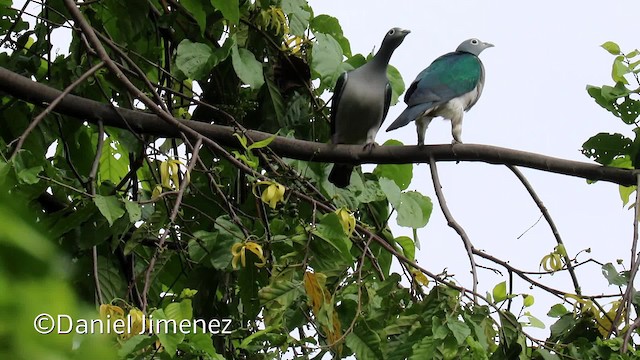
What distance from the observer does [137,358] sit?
5.18 ft

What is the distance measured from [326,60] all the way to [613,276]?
4.78 ft

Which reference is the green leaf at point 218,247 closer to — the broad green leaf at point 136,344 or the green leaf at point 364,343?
the green leaf at point 364,343

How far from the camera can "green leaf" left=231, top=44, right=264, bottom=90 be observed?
3092 millimetres

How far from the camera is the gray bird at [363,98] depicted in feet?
13.2

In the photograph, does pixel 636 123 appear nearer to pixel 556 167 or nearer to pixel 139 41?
pixel 556 167

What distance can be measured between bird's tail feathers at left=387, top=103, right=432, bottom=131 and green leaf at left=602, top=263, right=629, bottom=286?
120cm

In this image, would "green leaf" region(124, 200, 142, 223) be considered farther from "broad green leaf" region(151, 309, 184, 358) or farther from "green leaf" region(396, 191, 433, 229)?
"green leaf" region(396, 191, 433, 229)

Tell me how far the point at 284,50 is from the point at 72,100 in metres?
0.93

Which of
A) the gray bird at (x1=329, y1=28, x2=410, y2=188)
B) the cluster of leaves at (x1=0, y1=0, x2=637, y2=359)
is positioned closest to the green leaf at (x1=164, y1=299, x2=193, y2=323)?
the cluster of leaves at (x1=0, y1=0, x2=637, y2=359)

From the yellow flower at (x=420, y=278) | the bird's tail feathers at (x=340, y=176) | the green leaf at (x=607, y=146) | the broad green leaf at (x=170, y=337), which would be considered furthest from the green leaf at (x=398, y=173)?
the broad green leaf at (x=170, y=337)

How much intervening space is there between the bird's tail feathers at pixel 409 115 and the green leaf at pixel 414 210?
1.22 ft

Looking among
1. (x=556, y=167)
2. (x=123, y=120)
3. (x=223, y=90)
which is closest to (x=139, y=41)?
(x=223, y=90)

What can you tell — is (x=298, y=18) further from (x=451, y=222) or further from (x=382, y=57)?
(x=451, y=222)

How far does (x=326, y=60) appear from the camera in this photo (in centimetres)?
347
